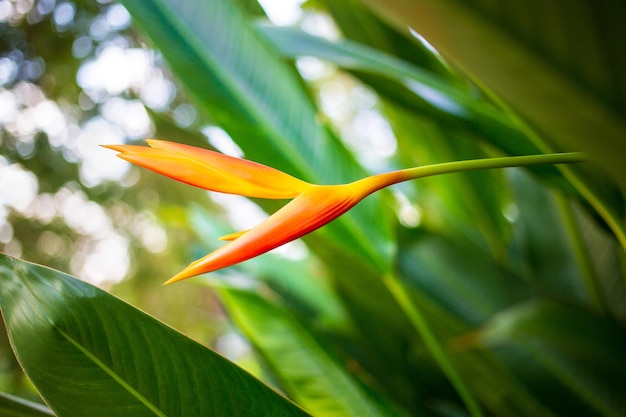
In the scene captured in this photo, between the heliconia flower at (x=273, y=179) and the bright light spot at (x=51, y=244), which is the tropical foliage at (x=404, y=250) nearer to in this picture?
the heliconia flower at (x=273, y=179)

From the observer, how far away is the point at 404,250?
55cm

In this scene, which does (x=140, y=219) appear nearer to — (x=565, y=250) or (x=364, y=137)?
(x=364, y=137)

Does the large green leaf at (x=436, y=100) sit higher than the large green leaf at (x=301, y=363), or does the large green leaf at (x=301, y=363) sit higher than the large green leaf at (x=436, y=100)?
the large green leaf at (x=436, y=100)

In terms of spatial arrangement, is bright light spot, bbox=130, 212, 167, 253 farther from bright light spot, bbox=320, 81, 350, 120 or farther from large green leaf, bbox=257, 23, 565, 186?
large green leaf, bbox=257, 23, 565, 186

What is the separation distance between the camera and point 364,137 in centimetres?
289

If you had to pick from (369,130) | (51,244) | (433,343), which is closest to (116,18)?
(51,244)

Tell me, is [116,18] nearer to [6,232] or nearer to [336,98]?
[6,232]

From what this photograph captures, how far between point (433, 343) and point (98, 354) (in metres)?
0.26

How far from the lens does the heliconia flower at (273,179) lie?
18cm

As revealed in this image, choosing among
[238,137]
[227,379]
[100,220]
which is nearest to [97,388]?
[227,379]

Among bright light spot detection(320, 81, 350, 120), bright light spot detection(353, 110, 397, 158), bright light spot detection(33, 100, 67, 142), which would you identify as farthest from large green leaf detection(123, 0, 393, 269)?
bright light spot detection(320, 81, 350, 120)

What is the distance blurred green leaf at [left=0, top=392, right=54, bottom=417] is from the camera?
24cm

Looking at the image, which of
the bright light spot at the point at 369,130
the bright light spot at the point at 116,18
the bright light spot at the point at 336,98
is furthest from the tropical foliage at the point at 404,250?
the bright light spot at the point at 336,98

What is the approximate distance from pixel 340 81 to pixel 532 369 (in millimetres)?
2527
